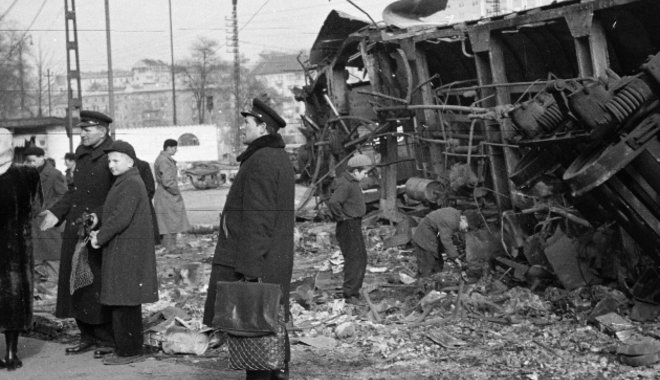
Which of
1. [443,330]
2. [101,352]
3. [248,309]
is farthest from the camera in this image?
[443,330]

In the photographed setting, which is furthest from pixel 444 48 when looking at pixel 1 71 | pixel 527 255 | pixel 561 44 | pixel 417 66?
pixel 1 71

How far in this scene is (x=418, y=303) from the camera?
9.19 m

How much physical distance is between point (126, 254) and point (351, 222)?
3.61 metres

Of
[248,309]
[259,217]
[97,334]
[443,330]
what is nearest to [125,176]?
[97,334]

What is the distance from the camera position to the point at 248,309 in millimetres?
5277

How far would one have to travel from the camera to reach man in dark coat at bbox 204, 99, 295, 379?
5.33m

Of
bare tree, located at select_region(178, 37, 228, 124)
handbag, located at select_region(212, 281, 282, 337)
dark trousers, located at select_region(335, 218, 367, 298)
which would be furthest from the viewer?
bare tree, located at select_region(178, 37, 228, 124)

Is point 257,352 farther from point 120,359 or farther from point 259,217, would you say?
point 120,359

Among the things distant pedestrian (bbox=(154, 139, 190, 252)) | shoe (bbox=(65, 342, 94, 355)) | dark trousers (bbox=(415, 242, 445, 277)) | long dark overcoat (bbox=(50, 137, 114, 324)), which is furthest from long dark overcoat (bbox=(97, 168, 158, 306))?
distant pedestrian (bbox=(154, 139, 190, 252))

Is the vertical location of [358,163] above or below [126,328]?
above

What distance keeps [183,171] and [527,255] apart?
30.0 meters

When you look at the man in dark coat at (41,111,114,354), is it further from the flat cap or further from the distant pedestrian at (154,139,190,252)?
the distant pedestrian at (154,139,190,252)

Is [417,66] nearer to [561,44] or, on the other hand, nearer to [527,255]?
[561,44]

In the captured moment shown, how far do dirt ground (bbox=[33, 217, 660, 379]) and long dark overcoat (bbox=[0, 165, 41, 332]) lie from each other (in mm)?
1124
